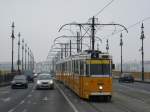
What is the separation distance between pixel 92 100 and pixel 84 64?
3.03 meters

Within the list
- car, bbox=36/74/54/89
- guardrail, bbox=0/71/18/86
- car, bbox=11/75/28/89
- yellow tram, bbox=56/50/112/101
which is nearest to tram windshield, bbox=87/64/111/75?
yellow tram, bbox=56/50/112/101

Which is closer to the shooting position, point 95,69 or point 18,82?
point 95,69

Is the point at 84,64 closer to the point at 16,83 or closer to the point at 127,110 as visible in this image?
the point at 127,110

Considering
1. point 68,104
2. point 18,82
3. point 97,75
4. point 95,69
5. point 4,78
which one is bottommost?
point 68,104

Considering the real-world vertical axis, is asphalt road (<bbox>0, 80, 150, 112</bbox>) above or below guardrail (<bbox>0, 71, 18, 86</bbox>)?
below

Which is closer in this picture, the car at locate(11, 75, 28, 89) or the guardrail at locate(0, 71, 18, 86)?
the car at locate(11, 75, 28, 89)

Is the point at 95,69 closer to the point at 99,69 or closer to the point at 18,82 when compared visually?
the point at 99,69

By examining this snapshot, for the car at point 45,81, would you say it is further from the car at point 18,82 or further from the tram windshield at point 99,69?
the tram windshield at point 99,69

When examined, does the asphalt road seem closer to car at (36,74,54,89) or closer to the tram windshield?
the tram windshield

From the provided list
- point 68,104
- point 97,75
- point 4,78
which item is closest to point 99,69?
point 97,75

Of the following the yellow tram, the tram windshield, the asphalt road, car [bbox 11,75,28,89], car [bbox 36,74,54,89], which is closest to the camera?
the asphalt road

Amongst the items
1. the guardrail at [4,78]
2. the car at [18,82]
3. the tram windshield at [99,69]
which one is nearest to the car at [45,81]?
the car at [18,82]

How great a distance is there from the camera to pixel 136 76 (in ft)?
340

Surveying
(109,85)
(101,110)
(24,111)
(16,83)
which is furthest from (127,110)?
(16,83)
